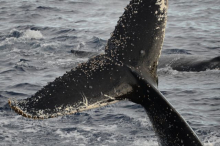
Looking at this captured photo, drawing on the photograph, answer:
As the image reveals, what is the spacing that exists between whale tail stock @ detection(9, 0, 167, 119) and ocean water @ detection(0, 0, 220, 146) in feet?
14.3

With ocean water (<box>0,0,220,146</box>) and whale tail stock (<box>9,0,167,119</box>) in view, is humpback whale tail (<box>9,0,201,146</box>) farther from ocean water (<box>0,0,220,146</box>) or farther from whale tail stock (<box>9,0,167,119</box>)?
ocean water (<box>0,0,220,146</box>)

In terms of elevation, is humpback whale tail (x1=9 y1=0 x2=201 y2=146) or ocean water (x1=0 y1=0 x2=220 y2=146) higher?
humpback whale tail (x1=9 y1=0 x2=201 y2=146)

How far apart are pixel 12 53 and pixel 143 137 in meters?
11.9

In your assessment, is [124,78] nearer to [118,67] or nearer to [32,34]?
[118,67]

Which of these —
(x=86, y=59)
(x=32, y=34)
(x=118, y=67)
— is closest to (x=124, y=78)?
(x=118, y=67)

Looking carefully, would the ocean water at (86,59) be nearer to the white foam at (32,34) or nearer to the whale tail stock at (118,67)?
the white foam at (32,34)

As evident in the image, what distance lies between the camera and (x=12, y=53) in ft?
68.4

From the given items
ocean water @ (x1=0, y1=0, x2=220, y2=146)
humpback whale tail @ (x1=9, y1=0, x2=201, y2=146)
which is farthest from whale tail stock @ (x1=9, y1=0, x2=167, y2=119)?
ocean water @ (x1=0, y1=0, x2=220, y2=146)

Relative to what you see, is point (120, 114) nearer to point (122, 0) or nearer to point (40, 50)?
point (40, 50)

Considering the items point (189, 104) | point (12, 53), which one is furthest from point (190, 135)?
point (12, 53)

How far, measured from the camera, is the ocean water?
36.6 feet

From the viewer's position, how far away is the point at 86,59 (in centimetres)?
1817

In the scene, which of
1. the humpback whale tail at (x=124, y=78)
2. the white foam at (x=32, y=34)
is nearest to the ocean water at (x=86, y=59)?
the white foam at (x=32, y=34)

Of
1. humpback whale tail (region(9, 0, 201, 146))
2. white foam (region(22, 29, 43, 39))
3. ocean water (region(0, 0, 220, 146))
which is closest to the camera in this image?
humpback whale tail (region(9, 0, 201, 146))
